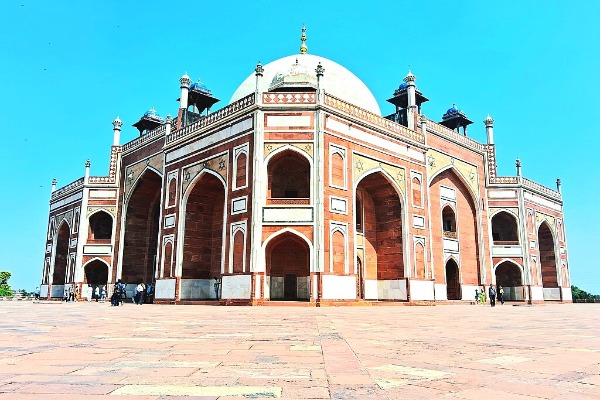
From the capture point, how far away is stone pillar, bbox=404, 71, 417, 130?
26875 millimetres

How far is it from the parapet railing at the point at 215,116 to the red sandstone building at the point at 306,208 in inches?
3.4

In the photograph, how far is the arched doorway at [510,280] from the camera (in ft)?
103

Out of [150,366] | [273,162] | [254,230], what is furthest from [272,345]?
[273,162]

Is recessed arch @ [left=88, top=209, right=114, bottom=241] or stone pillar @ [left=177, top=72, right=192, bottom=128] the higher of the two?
stone pillar @ [left=177, top=72, right=192, bottom=128]

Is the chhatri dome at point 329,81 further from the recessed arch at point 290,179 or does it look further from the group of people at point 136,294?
the group of people at point 136,294

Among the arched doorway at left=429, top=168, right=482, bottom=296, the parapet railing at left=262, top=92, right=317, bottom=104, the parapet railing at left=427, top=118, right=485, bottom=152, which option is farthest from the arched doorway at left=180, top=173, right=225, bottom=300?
the parapet railing at left=427, top=118, right=485, bottom=152

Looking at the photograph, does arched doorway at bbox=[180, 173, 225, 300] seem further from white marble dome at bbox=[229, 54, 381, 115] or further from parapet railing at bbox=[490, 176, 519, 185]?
parapet railing at bbox=[490, 176, 519, 185]

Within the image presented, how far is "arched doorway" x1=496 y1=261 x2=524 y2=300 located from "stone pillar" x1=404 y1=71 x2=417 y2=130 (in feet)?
41.1

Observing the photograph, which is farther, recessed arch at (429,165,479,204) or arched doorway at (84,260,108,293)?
arched doorway at (84,260,108,293)

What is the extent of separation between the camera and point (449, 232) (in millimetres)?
27891

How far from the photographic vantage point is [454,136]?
29.6 meters

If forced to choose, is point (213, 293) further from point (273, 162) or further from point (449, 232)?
point (449, 232)

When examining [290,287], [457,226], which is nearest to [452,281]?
[457,226]

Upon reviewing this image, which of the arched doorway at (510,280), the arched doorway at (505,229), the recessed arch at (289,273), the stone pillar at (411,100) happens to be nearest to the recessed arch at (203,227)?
the recessed arch at (289,273)
